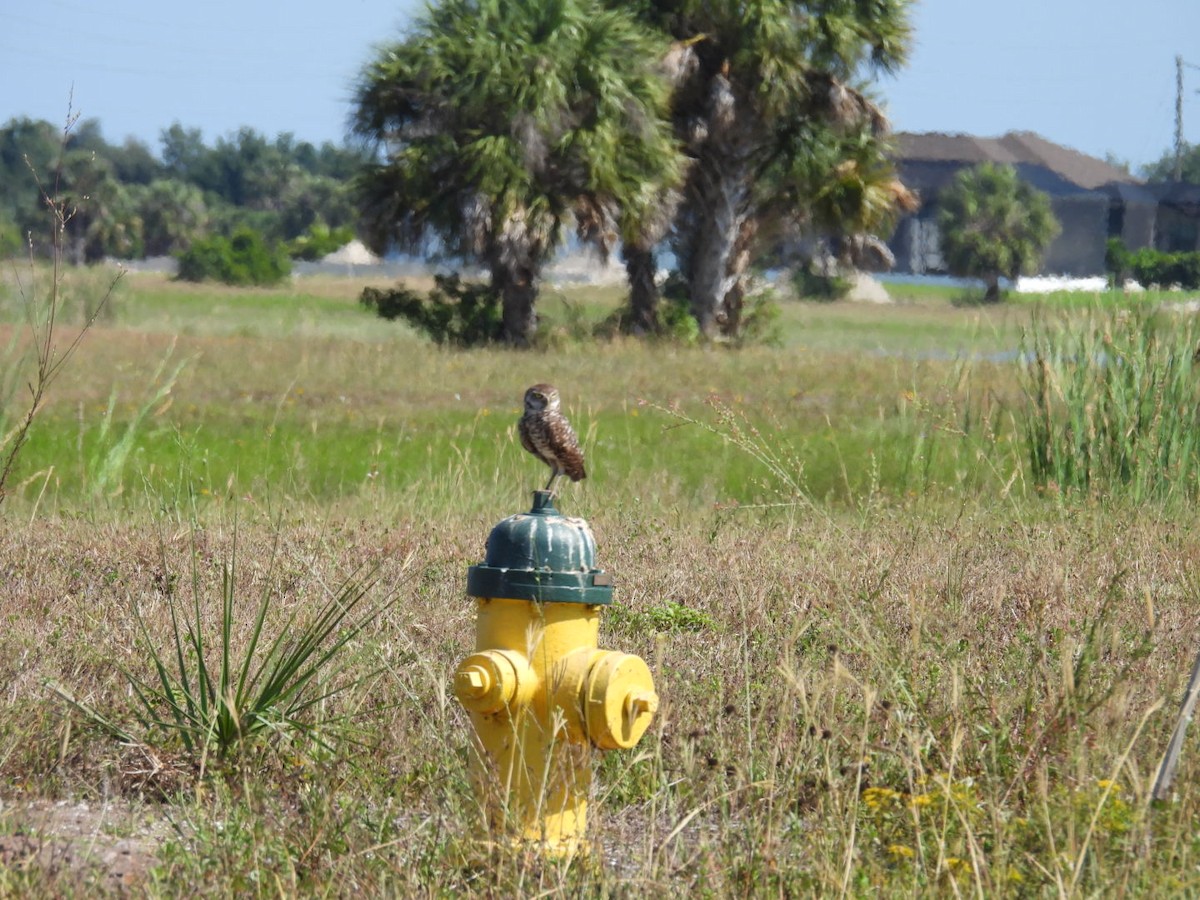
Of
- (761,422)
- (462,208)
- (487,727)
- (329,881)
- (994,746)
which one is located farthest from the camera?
(462,208)

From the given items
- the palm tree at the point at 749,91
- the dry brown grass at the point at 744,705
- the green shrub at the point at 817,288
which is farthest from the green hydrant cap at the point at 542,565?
the green shrub at the point at 817,288

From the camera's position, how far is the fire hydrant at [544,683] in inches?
132

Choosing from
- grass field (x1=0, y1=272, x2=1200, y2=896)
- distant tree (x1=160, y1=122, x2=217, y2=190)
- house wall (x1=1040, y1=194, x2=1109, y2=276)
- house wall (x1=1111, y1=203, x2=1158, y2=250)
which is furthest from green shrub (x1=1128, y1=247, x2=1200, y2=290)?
distant tree (x1=160, y1=122, x2=217, y2=190)

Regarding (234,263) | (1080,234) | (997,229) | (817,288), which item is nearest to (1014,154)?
(1080,234)

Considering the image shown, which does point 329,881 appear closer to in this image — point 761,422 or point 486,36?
point 761,422

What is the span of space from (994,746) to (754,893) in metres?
0.86

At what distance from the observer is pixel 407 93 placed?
24.7m

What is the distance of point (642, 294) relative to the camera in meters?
28.1

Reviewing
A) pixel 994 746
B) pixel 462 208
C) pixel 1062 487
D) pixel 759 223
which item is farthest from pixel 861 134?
pixel 994 746

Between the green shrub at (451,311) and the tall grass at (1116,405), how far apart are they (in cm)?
1683

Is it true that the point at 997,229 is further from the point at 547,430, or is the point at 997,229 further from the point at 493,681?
the point at 493,681

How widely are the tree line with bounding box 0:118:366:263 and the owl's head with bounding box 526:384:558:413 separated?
3886cm

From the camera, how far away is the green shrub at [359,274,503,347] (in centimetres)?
2581

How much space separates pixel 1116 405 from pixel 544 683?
615cm
